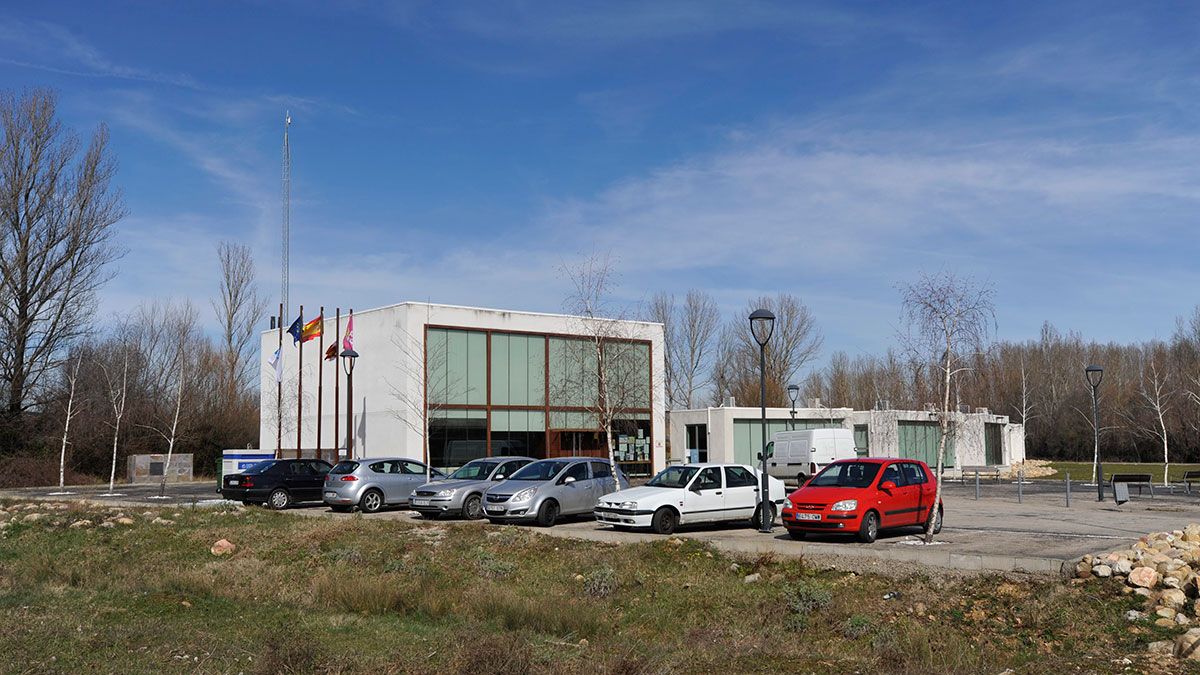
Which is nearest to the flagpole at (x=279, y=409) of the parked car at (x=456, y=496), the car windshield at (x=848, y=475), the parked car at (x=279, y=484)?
the parked car at (x=279, y=484)

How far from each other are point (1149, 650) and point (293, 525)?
1822cm

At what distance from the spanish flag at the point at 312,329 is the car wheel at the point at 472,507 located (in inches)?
737

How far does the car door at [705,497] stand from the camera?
21.3m

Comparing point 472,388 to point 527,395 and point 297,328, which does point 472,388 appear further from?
point 297,328

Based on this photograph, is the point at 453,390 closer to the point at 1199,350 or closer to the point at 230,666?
the point at 230,666

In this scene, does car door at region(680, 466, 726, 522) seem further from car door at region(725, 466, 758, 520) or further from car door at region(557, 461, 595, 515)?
car door at region(557, 461, 595, 515)

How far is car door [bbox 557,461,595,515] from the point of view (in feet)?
77.3

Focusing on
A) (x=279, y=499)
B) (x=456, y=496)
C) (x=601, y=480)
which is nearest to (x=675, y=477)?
(x=601, y=480)

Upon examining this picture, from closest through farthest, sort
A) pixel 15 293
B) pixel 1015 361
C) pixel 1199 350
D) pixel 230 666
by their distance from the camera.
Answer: pixel 230 666 → pixel 15 293 → pixel 1199 350 → pixel 1015 361

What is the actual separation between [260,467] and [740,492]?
1737cm

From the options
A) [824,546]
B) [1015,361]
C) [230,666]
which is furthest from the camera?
[1015,361]

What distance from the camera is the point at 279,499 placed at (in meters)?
29.6

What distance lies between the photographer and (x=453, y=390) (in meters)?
39.7

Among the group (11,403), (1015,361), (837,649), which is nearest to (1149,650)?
(837,649)
